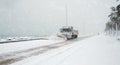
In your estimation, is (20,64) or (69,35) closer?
(20,64)

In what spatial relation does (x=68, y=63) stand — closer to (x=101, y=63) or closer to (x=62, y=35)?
(x=101, y=63)

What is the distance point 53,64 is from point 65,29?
32.9 m

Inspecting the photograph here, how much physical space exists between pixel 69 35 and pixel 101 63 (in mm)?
32273

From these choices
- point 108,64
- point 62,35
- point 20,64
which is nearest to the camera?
point 108,64

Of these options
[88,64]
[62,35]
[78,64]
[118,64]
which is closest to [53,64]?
[78,64]

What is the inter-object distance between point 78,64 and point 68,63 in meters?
0.63

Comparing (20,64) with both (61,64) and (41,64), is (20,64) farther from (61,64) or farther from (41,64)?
(61,64)

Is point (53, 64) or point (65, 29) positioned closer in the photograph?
point (53, 64)

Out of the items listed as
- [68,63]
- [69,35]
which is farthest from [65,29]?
[68,63]

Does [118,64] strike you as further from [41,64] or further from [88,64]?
[41,64]

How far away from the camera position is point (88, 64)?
8992 millimetres

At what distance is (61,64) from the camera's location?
9.11m

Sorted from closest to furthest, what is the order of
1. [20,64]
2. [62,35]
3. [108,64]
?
[108,64], [20,64], [62,35]

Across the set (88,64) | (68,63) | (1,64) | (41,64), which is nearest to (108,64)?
(88,64)
